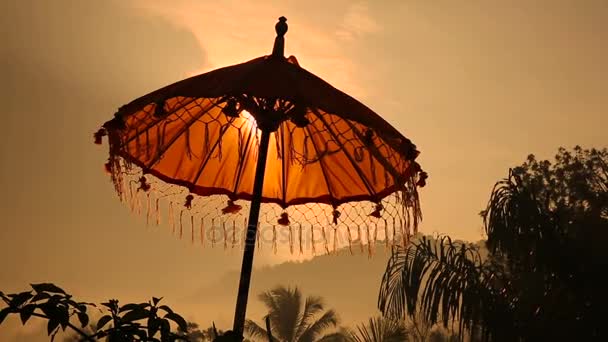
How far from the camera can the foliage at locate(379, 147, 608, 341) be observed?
18.4 feet

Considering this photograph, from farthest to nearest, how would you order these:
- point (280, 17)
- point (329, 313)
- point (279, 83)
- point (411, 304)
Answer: point (329, 313) < point (411, 304) < point (280, 17) < point (279, 83)

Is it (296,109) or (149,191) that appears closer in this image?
(296,109)

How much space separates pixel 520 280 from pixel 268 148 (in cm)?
301

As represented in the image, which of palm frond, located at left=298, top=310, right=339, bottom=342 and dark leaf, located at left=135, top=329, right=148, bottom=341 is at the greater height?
dark leaf, located at left=135, top=329, right=148, bottom=341

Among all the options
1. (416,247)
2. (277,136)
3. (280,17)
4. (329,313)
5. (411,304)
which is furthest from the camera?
(329,313)

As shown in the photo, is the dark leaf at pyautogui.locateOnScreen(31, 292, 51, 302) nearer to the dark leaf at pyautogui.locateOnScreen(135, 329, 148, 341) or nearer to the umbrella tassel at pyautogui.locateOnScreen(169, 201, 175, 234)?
the dark leaf at pyautogui.locateOnScreen(135, 329, 148, 341)

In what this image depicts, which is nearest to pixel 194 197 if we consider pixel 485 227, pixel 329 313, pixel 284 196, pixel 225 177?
pixel 225 177

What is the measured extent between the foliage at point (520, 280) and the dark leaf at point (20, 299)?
413cm

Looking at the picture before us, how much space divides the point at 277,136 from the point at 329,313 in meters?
19.3

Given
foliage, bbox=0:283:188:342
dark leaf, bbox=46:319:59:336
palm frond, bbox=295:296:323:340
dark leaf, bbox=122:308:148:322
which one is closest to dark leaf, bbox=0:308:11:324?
foliage, bbox=0:283:188:342

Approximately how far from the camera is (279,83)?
3.03 metres

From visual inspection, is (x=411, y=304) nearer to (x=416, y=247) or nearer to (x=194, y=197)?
(x=416, y=247)

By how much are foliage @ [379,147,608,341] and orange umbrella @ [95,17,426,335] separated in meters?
1.73

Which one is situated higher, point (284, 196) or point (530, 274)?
point (284, 196)
